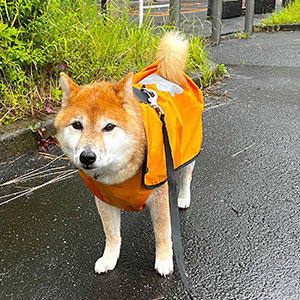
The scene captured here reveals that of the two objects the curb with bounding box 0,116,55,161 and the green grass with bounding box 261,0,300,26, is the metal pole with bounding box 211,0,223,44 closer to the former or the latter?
the green grass with bounding box 261,0,300,26

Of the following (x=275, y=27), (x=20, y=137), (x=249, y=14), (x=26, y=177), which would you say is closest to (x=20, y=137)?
(x=20, y=137)

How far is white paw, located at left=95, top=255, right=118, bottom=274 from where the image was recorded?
2104mm

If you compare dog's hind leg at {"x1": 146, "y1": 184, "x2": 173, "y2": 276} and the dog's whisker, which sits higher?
dog's hind leg at {"x1": 146, "y1": 184, "x2": 173, "y2": 276}

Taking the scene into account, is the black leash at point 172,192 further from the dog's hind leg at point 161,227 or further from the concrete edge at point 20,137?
the concrete edge at point 20,137

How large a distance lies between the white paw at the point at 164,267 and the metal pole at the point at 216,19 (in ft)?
20.0

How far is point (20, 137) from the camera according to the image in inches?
133

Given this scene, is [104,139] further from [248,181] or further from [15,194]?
[248,181]

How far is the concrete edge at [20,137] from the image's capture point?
331 centimetres

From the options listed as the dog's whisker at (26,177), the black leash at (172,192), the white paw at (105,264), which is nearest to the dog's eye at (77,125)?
the black leash at (172,192)

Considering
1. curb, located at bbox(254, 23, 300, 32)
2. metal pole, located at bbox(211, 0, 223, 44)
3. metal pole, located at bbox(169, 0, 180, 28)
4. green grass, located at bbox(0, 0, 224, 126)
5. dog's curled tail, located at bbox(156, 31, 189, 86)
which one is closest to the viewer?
dog's curled tail, located at bbox(156, 31, 189, 86)

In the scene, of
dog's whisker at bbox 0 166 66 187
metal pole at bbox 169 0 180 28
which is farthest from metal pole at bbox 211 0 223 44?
dog's whisker at bbox 0 166 66 187

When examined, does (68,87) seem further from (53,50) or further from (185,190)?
(53,50)

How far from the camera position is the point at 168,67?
239 centimetres

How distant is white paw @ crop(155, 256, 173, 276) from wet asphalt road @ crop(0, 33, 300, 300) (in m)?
0.04
